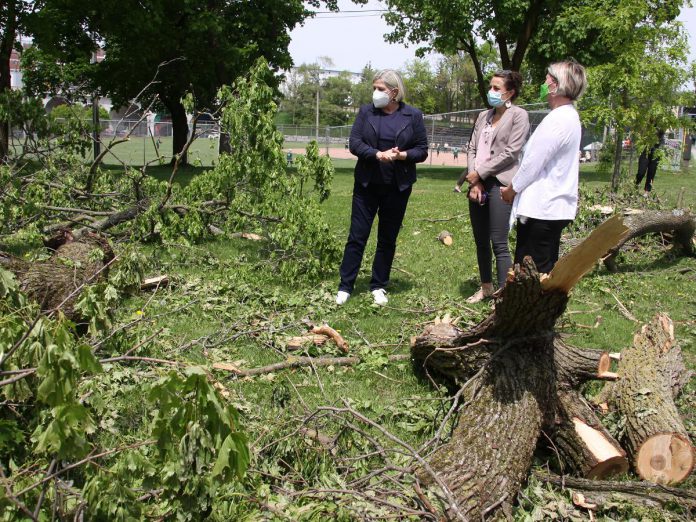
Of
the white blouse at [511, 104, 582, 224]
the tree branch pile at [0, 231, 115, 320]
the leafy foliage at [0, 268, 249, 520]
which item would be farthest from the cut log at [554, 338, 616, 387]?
the tree branch pile at [0, 231, 115, 320]

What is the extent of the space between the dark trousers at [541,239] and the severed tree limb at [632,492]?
1683 millimetres

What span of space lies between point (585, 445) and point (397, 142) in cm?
293

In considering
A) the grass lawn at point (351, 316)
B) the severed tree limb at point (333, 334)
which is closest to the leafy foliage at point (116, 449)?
the grass lawn at point (351, 316)

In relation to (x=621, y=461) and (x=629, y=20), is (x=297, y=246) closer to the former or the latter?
(x=621, y=461)

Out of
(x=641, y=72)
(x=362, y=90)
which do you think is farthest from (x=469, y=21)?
(x=362, y=90)

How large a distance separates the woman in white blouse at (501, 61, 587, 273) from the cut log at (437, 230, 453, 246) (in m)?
4.00

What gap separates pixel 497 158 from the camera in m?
5.09

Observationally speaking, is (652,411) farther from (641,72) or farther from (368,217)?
(641,72)

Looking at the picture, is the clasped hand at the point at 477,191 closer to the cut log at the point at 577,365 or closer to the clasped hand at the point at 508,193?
the clasped hand at the point at 508,193

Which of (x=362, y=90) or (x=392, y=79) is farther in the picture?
(x=362, y=90)

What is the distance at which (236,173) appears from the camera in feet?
22.6

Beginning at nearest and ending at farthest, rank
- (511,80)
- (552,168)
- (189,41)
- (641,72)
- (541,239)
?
(552,168) < (541,239) < (511,80) < (641,72) < (189,41)

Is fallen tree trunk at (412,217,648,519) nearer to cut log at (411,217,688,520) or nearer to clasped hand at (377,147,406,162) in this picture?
cut log at (411,217,688,520)

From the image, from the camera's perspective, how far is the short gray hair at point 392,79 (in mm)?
5242
